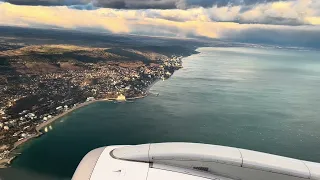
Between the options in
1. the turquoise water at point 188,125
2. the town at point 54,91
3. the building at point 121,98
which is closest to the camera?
the turquoise water at point 188,125

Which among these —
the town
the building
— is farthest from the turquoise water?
the town

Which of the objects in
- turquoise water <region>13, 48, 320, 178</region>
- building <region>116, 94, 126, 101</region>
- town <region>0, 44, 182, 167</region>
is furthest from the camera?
building <region>116, 94, 126, 101</region>

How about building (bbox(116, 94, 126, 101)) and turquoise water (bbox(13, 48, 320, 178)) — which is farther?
building (bbox(116, 94, 126, 101))

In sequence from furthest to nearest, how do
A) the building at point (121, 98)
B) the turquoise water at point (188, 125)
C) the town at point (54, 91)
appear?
the building at point (121, 98) < the town at point (54, 91) < the turquoise water at point (188, 125)

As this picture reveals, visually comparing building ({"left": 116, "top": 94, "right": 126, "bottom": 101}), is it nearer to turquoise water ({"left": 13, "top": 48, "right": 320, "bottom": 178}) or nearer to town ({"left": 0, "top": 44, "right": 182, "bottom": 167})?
town ({"left": 0, "top": 44, "right": 182, "bottom": 167})

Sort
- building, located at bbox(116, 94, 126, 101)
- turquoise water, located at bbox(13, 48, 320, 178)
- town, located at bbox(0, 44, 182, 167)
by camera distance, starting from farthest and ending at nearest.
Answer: building, located at bbox(116, 94, 126, 101) < town, located at bbox(0, 44, 182, 167) < turquoise water, located at bbox(13, 48, 320, 178)

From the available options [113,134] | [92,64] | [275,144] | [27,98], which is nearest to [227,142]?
[275,144]

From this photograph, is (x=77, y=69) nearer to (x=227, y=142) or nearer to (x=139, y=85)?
(x=139, y=85)

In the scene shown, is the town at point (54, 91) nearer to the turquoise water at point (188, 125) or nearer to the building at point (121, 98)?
the building at point (121, 98)

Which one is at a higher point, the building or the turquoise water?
the building

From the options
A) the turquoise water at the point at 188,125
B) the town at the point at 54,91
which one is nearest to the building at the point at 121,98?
the town at the point at 54,91
